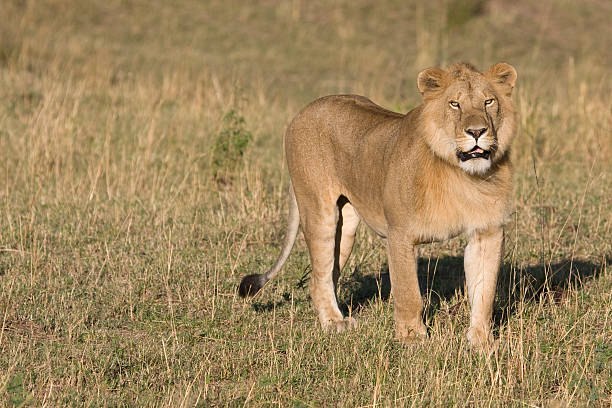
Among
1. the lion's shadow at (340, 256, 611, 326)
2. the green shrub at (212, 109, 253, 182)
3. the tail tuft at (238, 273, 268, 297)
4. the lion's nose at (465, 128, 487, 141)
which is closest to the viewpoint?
the lion's nose at (465, 128, 487, 141)

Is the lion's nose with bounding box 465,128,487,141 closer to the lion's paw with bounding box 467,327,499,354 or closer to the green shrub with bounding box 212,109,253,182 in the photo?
the lion's paw with bounding box 467,327,499,354

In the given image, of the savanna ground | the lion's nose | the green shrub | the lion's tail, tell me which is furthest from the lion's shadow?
the green shrub

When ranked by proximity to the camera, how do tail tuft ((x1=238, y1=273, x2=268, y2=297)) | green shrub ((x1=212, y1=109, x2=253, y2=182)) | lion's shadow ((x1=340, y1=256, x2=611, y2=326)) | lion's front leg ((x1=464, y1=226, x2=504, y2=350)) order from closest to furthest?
1. lion's front leg ((x1=464, y1=226, x2=504, y2=350))
2. tail tuft ((x1=238, y1=273, x2=268, y2=297))
3. lion's shadow ((x1=340, y1=256, x2=611, y2=326))
4. green shrub ((x1=212, y1=109, x2=253, y2=182))

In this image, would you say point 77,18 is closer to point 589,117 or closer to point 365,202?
point 589,117

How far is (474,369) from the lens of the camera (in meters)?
4.18

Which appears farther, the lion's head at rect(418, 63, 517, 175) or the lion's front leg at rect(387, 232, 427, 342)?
the lion's front leg at rect(387, 232, 427, 342)

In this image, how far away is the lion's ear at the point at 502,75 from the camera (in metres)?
4.38

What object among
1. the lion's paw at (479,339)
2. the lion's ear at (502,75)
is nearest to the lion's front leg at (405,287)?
the lion's paw at (479,339)

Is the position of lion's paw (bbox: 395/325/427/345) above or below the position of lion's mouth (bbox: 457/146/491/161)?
below

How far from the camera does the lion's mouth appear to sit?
412 centimetres

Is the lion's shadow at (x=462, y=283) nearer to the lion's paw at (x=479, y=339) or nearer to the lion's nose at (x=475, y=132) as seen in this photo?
the lion's paw at (x=479, y=339)

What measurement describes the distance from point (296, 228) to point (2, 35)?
1034cm

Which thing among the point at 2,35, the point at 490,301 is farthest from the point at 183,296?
the point at 2,35

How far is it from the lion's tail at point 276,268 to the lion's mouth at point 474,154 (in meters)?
1.50
